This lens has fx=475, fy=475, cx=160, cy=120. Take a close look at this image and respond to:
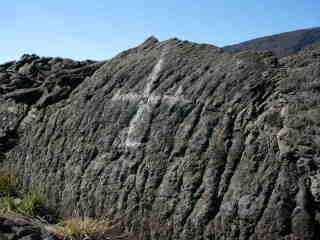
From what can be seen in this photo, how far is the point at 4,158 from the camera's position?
48.8ft

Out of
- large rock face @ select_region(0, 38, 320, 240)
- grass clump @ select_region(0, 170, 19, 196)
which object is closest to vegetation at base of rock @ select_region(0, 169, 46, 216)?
grass clump @ select_region(0, 170, 19, 196)

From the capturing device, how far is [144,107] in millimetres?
12250

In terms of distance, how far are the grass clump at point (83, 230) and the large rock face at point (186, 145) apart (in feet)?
1.65

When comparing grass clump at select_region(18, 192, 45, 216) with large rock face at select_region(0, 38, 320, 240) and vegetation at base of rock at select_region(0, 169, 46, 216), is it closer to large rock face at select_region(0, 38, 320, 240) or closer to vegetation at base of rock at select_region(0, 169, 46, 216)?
vegetation at base of rock at select_region(0, 169, 46, 216)

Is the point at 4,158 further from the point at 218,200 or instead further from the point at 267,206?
the point at 267,206

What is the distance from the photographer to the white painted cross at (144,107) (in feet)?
38.6

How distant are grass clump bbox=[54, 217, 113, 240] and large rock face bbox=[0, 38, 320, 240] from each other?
1.65 feet

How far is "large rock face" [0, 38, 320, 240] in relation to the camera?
30.2ft

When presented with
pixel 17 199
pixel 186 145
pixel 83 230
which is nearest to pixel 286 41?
pixel 17 199

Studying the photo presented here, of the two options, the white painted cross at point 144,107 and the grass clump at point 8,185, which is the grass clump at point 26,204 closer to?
the grass clump at point 8,185

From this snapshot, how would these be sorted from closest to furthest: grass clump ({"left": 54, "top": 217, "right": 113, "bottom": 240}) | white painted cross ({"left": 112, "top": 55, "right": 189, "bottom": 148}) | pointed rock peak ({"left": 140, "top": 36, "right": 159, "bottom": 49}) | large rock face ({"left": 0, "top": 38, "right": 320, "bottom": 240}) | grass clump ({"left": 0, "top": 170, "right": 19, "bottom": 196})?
large rock face ({"left": 0, "top": 38, "right": 320, "bottom": 240}) < grass clump ({"left": 54, "top": 217, "right": 113, "bottom": 240}) < white painted cross ({"left": 112, "top": 55, "right": 189, "bottom": 148}) < grass clump ({"left": 0, "top": 170, "right": 19, "bottom": 196}) < pointed rock peak ({"left": 140, "top": 36, "right": 159, "bottom": 49})

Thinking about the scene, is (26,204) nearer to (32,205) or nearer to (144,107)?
(32,205)

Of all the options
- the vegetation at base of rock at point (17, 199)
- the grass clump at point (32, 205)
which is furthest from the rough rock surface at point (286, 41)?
the grass clump at point (32, 205)

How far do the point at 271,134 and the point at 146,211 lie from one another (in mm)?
3255
